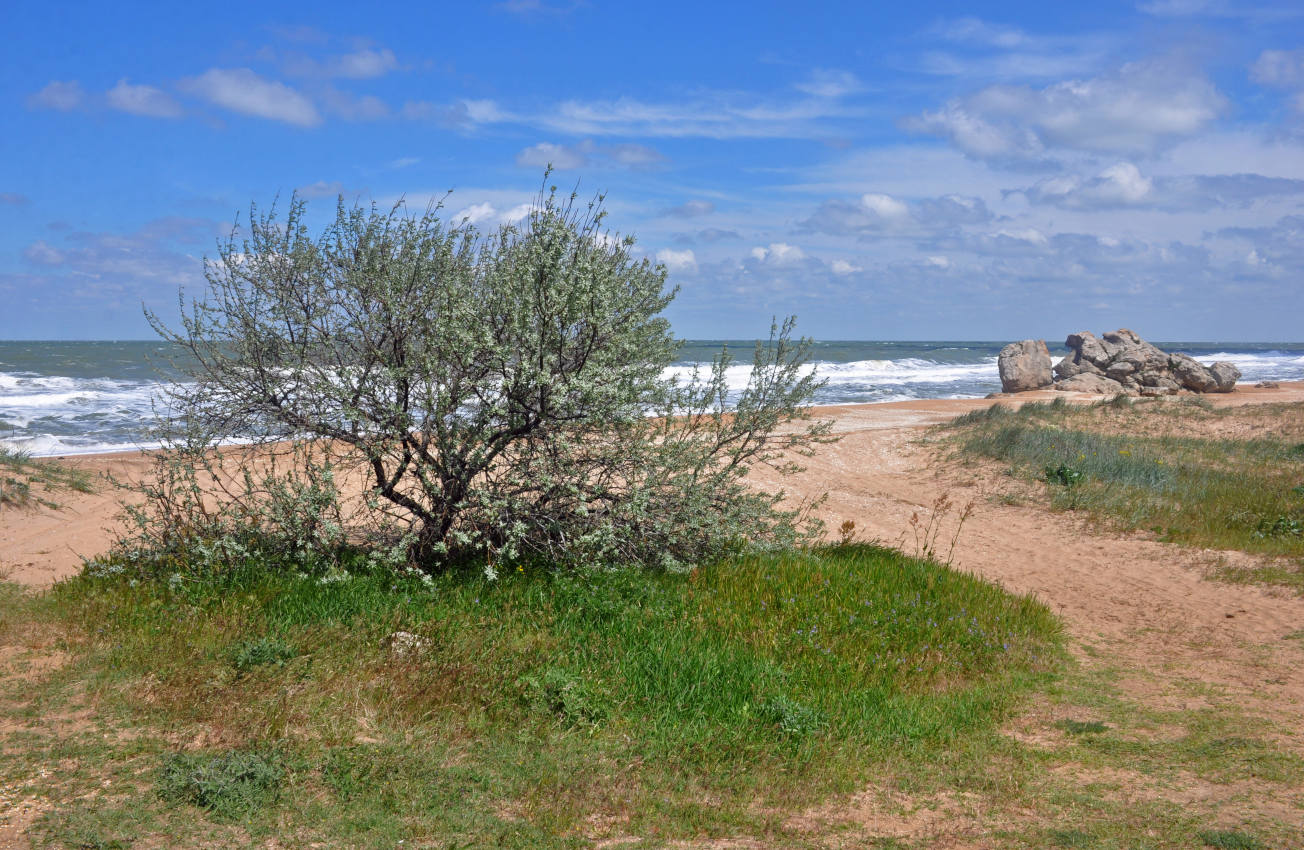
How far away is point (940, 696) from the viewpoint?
5.86 metres

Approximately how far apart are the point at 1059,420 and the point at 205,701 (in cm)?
1846

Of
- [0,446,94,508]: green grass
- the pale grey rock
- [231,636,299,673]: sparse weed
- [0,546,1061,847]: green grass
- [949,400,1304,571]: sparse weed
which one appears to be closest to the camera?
[0,546,1061,847]: green grass

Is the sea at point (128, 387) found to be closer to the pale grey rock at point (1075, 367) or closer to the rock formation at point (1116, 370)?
the rock formation at point (1116, 370)

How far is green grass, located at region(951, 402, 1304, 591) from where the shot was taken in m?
11.0

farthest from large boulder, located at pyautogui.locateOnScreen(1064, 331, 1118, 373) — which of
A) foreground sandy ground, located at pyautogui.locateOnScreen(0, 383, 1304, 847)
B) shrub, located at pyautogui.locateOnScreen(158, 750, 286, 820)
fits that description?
shrub, located at pyautogui.locateOnScreen(158, 750, 286, 820)

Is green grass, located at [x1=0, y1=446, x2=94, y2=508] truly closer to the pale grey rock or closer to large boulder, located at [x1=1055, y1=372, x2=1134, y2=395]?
large boulder, located at [x1=1055, y1=372, x2=1134, y2=395]

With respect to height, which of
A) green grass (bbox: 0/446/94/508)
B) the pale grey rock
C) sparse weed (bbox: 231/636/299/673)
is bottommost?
sparse weed (bbox: 231/636/299/673)

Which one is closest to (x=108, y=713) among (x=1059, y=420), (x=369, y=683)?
(x=369, y=683)

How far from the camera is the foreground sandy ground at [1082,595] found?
15.3 feet

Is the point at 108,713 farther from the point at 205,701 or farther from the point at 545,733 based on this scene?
the point at 545,733

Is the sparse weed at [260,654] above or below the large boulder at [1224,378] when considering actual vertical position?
below

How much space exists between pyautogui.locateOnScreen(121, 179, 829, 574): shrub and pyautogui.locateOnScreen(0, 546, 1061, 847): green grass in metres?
0.46

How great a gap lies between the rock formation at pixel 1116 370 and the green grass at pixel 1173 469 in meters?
15.6

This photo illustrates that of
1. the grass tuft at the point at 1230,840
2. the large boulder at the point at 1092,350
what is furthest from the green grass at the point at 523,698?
the large boulder at the point at 1092,350
